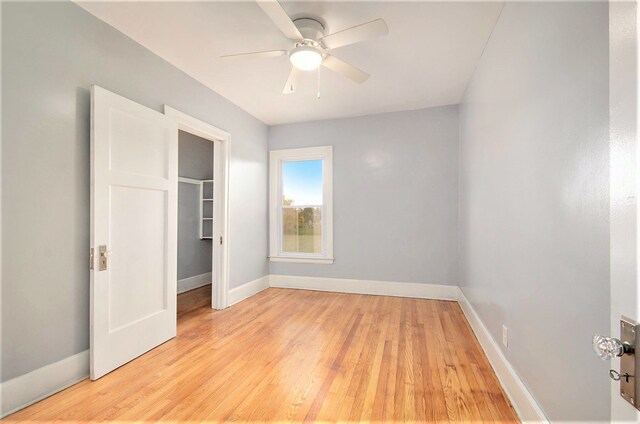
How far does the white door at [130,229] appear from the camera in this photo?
2074 mm

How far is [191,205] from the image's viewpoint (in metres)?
4.87

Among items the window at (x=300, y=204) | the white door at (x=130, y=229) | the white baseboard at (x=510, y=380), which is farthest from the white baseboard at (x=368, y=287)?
the white door at (x=130, y=229)

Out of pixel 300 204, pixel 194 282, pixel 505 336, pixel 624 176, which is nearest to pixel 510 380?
pixel 505 336

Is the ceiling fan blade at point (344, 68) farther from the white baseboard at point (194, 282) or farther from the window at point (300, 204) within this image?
the white baseboard at point (194, 282)

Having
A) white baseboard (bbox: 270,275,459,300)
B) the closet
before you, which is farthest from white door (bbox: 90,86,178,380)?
white baseboard (bbox: 270,275,459,300)

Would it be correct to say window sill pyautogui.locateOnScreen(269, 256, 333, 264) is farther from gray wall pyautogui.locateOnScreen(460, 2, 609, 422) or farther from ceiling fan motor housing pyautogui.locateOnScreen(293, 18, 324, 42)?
ceiling fan motor housing pyautogui.locateOnScreen(293, 18, 324, 42)

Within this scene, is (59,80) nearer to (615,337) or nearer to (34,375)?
(34,375)

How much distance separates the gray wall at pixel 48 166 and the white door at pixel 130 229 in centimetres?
12

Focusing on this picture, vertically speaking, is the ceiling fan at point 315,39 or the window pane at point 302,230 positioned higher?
the ceiling fan at point 315,39

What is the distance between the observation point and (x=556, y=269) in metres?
1.29

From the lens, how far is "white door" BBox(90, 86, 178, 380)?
207 cm


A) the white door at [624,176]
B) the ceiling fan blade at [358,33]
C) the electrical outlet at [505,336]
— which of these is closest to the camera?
the white door at [624,176]

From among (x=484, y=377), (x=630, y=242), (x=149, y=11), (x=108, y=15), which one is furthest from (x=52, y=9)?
(x=484, y=377)

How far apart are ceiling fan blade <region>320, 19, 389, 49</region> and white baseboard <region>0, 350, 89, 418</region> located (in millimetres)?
2863
